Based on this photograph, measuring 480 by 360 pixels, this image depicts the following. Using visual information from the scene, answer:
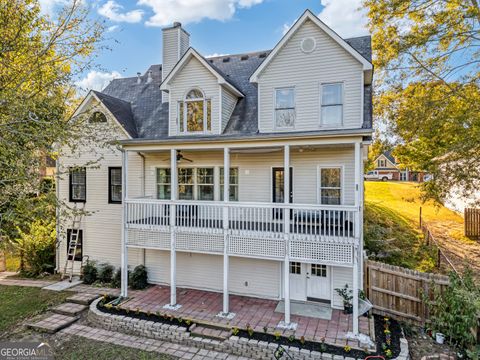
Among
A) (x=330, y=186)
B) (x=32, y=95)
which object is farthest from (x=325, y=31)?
(x=32, y=95)

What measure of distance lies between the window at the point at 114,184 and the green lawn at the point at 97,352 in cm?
590

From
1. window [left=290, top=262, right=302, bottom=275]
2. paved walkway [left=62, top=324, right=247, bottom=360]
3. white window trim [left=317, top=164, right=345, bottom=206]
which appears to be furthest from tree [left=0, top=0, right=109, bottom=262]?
window [left=290, top=262, right=302, bottom=275]

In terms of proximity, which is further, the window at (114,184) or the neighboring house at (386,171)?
the neighboring house at (386,171)

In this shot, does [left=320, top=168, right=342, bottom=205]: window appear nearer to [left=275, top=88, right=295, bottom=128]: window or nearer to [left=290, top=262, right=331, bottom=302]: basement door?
[left=275, top=88, right=295, bottom=128]: window

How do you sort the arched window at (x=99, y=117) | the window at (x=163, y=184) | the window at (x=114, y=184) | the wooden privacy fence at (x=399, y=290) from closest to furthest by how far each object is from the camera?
1. the wooden privacy fence at (x=399, y=290)
2. the window at (x=163, y=184)
3. the arched window at (x=99, y=117)
4. the window at (x=114, y=184)

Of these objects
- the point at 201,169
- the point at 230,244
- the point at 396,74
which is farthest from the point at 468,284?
the point at 396,74

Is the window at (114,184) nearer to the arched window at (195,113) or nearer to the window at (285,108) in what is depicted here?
the arched window at (195,113)

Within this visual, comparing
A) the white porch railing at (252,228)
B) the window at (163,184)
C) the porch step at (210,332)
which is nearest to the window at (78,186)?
the window at (163,184)

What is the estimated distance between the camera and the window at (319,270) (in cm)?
974

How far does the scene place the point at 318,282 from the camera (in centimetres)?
980

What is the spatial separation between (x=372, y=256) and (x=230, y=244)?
686 centimetres

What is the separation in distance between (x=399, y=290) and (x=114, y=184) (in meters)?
11.7

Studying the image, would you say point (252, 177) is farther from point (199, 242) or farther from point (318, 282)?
point (318, 282)

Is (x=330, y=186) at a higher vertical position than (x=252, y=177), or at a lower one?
lower
